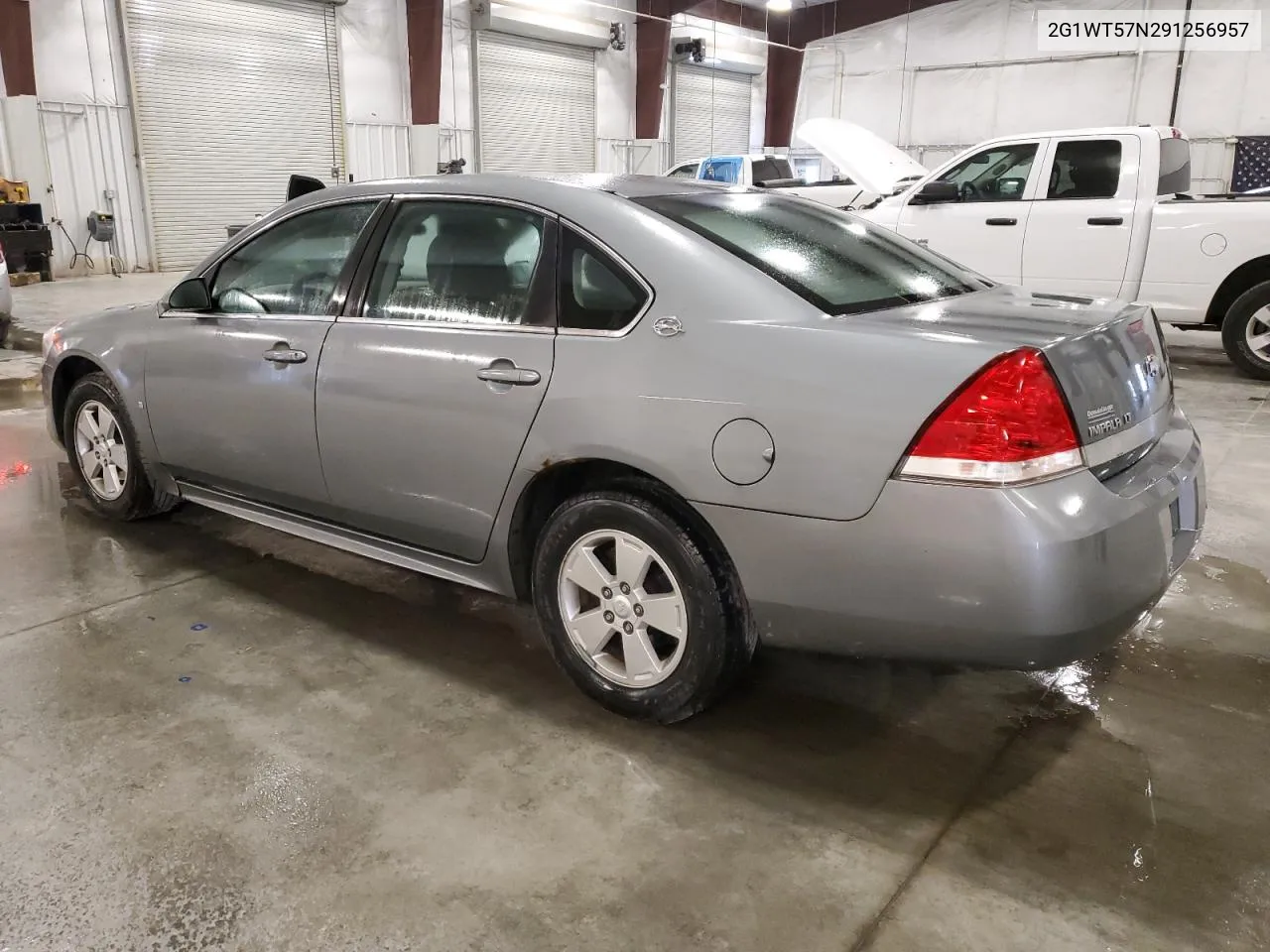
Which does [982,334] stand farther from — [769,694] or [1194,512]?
[769,694]

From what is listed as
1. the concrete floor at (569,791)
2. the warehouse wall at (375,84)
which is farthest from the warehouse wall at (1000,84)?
the concrete floor at (569,791)

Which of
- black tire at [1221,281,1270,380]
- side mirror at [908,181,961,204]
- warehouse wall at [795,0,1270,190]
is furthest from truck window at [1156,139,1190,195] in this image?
warehouse wall at [795,0,1270,190]

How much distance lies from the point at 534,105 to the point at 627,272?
62.3 ft

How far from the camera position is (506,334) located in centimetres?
274

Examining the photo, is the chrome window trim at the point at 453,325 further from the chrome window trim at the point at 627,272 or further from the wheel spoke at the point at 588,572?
the wheel spoke at the point at 588,572

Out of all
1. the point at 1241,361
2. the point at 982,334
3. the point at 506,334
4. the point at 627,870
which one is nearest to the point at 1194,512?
the point at 982,334

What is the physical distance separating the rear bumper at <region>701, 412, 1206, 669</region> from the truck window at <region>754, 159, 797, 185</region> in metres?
13.0

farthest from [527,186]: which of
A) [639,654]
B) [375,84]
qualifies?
[375,84]

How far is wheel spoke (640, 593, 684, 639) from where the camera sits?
8.25ft

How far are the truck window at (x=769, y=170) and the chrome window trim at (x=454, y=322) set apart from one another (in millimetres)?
12089

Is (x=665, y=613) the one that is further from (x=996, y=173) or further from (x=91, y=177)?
(x=91, y=177)

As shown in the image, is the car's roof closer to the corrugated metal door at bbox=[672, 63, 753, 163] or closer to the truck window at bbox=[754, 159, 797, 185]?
the truck window at bbox=[754, 159, 797, 185]

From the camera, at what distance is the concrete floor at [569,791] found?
6.44 feet

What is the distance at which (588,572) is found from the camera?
265cm
